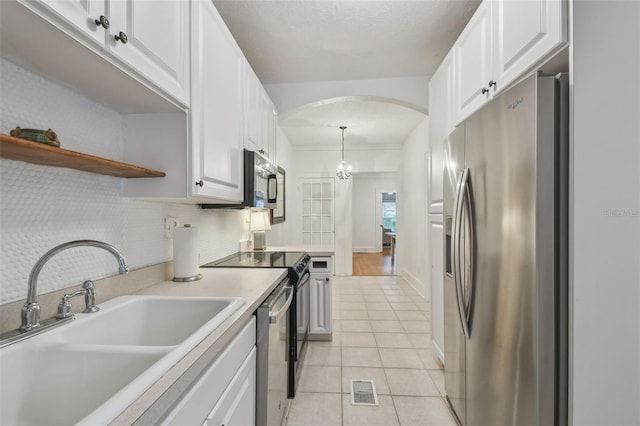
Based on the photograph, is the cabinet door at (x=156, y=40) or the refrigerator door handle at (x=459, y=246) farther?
the refrigerator door handle at (x=459, y=246)

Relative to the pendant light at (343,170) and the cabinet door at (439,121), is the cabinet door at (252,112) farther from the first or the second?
the pendant light at (343,170)

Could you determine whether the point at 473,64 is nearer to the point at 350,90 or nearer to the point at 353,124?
the point at 350,90

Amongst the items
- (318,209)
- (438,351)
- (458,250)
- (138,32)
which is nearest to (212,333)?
(138,32)

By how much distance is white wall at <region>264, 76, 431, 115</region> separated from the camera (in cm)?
288

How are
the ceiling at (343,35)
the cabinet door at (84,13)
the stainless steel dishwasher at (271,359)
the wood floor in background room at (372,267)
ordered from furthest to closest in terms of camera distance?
the wood floor in background room at (372,267), the ceiling at (343,35), the stainless steel dishwasher at (271,359), the cabinet door at (84,13)

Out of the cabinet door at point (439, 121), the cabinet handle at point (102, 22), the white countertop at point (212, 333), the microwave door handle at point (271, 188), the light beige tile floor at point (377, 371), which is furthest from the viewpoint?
the microwave door handle at point (271, 188)

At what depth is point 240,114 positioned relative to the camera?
73.2 inches

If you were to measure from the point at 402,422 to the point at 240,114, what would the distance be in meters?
2.11

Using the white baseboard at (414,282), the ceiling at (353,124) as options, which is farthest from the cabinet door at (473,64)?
the white baseboard at (414,282)

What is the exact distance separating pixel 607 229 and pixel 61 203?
72.2 inches

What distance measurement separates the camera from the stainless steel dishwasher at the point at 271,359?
126 cm

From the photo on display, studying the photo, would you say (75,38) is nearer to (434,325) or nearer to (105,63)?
(105,63)

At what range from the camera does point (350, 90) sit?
295 centimetres

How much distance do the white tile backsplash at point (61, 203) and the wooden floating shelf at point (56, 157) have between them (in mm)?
70
